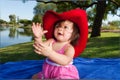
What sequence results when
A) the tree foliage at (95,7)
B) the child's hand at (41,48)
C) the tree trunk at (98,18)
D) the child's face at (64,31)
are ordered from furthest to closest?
the tree trunk at (98,18)
the tree foliage at (95,7)
the child's face at (64,31)
the child's hand at (41,48)

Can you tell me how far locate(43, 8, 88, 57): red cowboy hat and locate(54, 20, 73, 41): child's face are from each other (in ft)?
0.10

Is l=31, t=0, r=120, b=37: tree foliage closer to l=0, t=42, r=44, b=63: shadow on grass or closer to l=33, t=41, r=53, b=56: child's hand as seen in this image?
l=0, t=42, r=44, b=63: shadow on grass

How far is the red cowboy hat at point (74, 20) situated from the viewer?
1.46 m

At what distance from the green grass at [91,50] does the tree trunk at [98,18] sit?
0.37 ft

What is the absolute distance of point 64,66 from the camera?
145 cm

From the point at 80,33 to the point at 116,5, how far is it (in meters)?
2.51

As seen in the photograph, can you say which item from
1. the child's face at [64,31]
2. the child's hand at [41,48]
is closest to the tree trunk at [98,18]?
the child's face at [64,31]

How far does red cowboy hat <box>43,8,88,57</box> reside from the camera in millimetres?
1465

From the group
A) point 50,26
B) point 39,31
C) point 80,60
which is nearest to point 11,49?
point 80,60

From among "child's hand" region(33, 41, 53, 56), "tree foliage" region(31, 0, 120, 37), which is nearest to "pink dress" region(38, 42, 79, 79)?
"child's hand" region(33, 41, 53, 56)

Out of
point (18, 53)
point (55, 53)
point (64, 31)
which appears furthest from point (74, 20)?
point (18, 53)

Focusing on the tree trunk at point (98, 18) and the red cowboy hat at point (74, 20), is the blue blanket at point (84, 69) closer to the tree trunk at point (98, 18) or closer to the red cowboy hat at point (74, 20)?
the red cowboy hat at point (74, 20)

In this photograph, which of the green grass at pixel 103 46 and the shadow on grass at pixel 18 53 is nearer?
the shadow on grass at pixel 18 53

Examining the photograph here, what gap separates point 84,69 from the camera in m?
1.96
